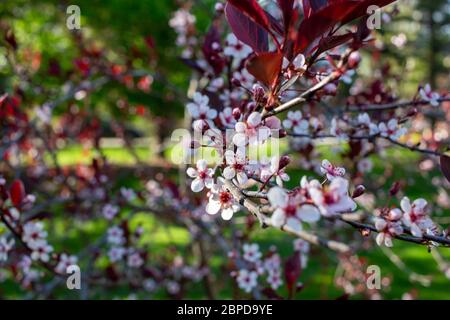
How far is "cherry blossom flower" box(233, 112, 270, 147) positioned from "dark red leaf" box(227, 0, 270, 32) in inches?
8.5

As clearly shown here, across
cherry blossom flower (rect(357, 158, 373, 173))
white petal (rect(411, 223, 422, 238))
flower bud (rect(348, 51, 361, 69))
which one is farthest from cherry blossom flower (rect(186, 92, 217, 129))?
cherry blossom flower (rect(357, 158, 373, 173))

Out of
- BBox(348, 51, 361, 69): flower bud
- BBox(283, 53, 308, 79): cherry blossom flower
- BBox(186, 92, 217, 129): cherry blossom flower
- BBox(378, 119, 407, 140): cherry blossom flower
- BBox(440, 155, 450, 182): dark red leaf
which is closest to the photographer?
BBox(348, 51, 361, 69): flower bud

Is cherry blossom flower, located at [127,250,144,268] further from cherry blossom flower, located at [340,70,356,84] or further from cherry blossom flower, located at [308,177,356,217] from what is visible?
cherry blossom flower, located at [308,177,356,217]

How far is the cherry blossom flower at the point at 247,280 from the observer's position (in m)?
2.04

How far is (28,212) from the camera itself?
117 inches

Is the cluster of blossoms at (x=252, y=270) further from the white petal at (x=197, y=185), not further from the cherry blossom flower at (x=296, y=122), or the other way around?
the white petal at (x=197, y=185)

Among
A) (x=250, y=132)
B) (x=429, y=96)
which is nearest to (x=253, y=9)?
(x=250, y=132)

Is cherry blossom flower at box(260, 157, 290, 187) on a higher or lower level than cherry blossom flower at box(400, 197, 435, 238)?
higher

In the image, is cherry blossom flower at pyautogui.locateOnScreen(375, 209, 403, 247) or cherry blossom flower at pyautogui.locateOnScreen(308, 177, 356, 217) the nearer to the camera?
cherry blossom flower at pyautogui.locateOnScreen(308, 177, 356, 217)

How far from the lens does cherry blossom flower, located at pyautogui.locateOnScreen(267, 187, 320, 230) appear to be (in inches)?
35.5

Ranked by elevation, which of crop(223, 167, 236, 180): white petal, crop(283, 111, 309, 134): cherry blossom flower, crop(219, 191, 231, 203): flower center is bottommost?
crop(219, 191, 231, 203): flower center

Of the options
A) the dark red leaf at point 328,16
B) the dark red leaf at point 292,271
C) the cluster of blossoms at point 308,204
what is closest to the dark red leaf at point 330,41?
the dark red leaf at point 328,16

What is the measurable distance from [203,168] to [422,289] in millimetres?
4250
